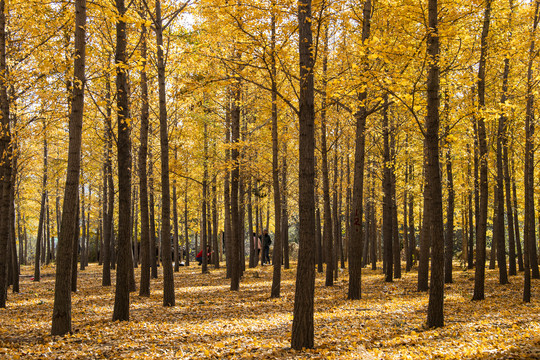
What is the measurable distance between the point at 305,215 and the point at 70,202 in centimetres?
389

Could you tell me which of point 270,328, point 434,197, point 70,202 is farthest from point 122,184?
point 434,197

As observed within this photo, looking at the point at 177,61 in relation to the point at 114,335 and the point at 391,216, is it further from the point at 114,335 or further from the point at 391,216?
the point at 391,216

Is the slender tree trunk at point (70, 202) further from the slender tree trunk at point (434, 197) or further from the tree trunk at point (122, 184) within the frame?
the slender tree trunk at point (434, 197)

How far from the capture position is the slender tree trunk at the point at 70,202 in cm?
681

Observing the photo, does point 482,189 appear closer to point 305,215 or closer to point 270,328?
point 270,328

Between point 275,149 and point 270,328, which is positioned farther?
point 275,149

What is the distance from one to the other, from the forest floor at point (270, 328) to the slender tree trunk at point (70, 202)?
451 millimetres

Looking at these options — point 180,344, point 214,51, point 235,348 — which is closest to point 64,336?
point 180,344

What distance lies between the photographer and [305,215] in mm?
6012

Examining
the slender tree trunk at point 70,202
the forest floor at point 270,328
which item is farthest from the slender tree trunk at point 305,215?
the slender tree trunk at point 70,202

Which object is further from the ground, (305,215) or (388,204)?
(388,204)

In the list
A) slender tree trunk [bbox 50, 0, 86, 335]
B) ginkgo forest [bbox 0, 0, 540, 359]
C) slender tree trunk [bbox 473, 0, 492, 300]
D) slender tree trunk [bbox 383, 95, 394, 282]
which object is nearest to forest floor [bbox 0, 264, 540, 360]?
ginkgo forest [bbox 0, 0, 540, 359]

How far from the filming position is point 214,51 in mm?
9281

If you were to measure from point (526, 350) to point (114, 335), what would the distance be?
6.41 metres
